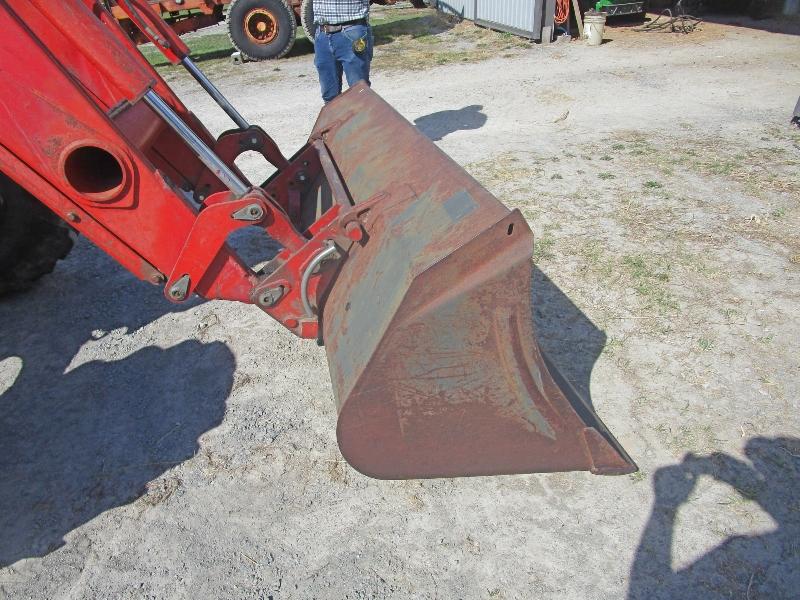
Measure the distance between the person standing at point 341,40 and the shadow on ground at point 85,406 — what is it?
2.38 meters

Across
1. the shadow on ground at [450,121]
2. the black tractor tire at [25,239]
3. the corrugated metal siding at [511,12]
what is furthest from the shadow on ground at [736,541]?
the corrugated metal siding at [511,12]

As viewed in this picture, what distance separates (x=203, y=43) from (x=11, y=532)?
1276 centimetres

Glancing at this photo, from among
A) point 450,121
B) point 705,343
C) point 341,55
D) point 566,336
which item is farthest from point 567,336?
point 450,121

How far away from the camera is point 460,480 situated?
8.46 feet

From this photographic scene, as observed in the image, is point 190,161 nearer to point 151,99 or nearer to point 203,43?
point 151,99

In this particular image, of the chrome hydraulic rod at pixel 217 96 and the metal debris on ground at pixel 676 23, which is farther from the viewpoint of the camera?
the metal debris on ground at pixel 676 23

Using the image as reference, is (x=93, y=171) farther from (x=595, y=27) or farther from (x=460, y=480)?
(x=595, y=27)

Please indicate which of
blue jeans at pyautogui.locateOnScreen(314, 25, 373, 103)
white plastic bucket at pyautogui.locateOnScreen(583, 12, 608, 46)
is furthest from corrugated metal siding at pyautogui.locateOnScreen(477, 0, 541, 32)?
blue jeans at pyautogui.locateOnScreen(314, 25, 373, 103)

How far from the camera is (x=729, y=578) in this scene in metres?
2.16

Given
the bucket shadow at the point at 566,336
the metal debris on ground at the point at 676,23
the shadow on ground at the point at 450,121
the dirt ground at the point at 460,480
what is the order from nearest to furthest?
1. the dirt ground at the point at 460,480
2. the bucket shadow at the point at 566,336
3. the shadow on ground at the point at 450,121
4. the metal debris on ground at the point at 676,23

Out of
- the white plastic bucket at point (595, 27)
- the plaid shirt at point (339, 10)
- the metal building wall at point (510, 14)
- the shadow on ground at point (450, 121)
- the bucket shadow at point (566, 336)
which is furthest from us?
the metal building wall at point (510, 14)

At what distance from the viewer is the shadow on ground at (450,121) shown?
22.9 ft

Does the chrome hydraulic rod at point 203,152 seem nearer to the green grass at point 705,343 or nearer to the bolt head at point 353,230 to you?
the bolt head at point 353,230

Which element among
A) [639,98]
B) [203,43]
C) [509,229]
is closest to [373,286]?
[509,229]
